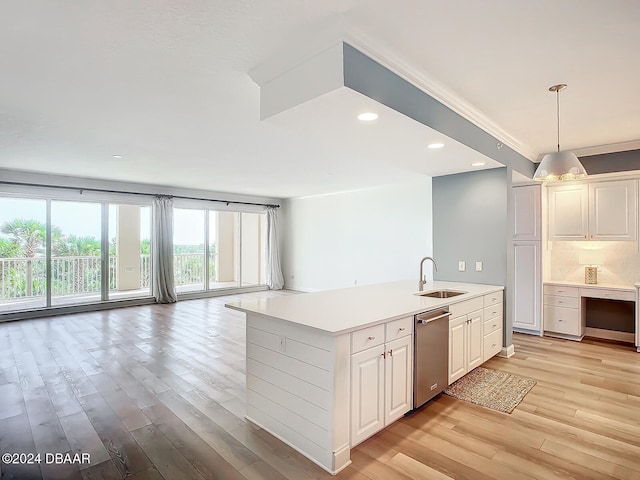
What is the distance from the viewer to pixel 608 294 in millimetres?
4512

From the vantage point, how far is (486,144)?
3559mm

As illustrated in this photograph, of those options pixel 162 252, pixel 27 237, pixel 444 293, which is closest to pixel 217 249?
pixel 162 252

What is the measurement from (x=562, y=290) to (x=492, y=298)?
69.7 inches

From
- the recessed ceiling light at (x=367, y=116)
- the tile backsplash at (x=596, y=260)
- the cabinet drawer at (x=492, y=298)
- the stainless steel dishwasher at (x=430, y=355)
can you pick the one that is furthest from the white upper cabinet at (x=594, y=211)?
the recessed ceiling light at (x=367, y=116)

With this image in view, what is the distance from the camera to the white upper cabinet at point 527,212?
16.4ft

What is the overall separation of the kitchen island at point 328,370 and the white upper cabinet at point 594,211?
11.0 ft

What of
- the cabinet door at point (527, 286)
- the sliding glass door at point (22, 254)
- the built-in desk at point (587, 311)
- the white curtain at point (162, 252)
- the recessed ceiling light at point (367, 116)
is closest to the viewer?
the recessed ceiling light at point (367, 116)

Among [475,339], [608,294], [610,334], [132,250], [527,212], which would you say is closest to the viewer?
[475,339]

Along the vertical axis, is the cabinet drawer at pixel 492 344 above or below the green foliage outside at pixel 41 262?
below

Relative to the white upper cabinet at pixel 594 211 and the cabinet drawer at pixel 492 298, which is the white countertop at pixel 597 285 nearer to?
the white upper cabinet at pixel 594 211

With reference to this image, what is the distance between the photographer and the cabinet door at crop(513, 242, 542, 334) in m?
4.96

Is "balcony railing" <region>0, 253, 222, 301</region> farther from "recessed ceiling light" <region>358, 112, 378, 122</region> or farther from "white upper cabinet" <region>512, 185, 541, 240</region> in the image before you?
"white upper cabinet" <region>512, 185, 541, 240</region>

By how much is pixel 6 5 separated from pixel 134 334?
14.2 ft

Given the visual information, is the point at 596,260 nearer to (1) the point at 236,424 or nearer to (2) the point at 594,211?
(2) the point at 594,211
